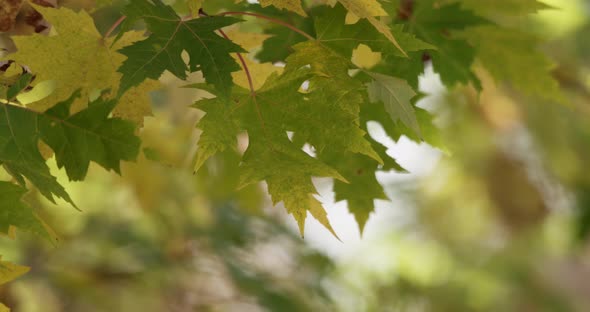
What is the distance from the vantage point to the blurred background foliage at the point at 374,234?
7.02ft

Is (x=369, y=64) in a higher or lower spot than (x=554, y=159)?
lower

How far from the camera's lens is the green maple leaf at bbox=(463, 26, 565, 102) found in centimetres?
114

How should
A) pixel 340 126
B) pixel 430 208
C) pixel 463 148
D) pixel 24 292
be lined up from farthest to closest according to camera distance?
pixel 430 208
pixel 463 148
pixel 24 292
pixel 340 126

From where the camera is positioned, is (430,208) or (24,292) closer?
(24,292)

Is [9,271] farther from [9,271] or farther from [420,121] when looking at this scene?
[420,121]

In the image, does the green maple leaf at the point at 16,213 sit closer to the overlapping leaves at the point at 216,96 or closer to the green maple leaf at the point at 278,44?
the overlapping leaves at the point at 216,96

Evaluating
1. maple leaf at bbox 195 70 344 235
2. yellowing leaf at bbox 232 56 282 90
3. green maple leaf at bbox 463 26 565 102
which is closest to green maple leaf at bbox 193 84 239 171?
maple leaf at bbox 195 70 344 235

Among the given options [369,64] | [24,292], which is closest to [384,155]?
[369,64]

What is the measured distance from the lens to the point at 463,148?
3996 mm

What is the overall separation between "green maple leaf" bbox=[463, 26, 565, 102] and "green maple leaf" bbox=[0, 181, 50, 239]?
0.71 metres

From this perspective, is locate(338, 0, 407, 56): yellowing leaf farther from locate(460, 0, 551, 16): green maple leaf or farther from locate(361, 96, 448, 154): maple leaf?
locate(460, 0, 551, 16): green maple leaf

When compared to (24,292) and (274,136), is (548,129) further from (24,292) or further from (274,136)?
(274,136)

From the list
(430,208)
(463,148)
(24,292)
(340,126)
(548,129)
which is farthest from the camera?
(430,208)

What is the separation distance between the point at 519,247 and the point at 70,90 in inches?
139
